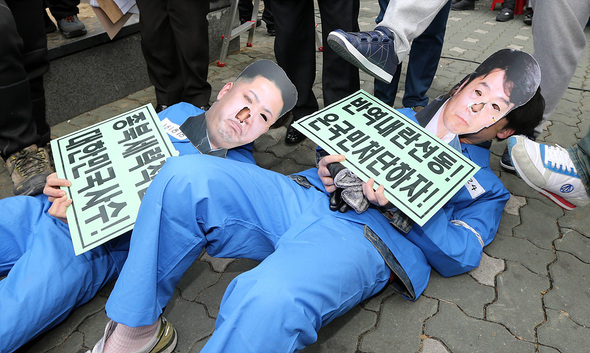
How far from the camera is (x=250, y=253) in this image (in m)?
1.64

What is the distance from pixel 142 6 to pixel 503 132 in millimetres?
2379

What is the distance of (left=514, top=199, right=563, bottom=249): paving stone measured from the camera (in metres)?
2.23

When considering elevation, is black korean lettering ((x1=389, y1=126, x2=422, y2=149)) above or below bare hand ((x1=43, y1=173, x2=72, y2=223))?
above

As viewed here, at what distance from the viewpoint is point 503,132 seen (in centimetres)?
191

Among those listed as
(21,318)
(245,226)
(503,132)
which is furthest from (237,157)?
(503,132)

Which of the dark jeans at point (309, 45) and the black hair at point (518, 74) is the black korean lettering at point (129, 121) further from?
the black hair at point (518, 74)

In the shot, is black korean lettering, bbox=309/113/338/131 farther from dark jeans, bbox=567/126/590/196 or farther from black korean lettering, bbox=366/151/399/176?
dark jeans, bbox=567/126/590/196

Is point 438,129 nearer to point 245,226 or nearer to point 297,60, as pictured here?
point 245,226

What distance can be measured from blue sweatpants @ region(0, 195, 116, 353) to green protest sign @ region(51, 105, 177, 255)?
162 millimetres

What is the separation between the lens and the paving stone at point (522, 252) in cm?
205

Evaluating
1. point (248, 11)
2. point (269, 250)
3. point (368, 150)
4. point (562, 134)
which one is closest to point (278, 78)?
point (368, 150)

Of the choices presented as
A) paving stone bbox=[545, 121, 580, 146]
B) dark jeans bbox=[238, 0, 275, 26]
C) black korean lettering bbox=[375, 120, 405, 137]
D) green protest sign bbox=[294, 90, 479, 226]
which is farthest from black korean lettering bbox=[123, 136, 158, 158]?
dark jeans bbox=[238, 0, 275, 26]

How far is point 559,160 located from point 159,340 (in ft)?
5.76

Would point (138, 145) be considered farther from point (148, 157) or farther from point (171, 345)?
point (171, 345)
